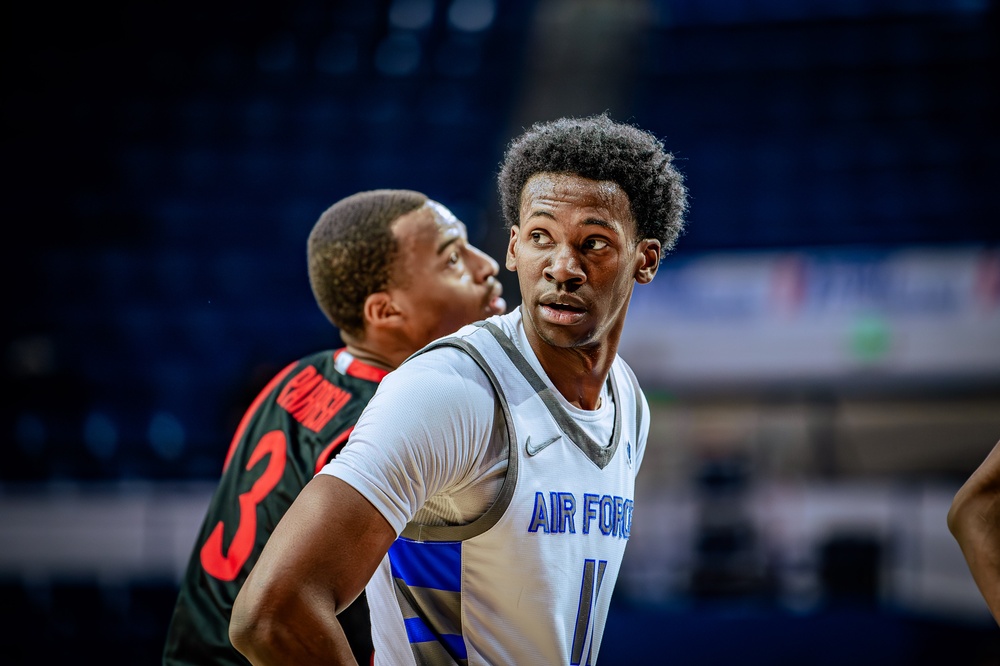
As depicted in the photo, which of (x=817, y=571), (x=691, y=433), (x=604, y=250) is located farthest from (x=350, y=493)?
(x=691, y=433)

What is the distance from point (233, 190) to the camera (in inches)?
402

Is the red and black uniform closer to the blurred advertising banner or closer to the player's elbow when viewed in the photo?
the player's elbow

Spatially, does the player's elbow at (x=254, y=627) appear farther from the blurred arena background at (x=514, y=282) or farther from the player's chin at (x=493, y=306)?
the blurred arena background at (x=514, y=282)

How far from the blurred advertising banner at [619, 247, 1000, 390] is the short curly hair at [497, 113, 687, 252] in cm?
614

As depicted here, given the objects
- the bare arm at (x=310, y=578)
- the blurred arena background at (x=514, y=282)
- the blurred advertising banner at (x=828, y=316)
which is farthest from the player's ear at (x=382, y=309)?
the blurred advertising banner at (x=828, y=316)

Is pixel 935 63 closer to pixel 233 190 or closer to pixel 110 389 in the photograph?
pixel 233 190

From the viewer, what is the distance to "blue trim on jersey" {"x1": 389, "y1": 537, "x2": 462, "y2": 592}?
2.04 metres

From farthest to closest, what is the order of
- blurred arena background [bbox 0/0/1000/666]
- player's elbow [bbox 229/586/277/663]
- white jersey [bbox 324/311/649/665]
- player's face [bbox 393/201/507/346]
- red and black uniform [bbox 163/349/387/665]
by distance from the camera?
blurred arena background [bbox 0/0/1000/666] → player's face [bbox 393/201/507/346] → red and black uniform [bbox 163/349/387/665] → white jersey [bbox 324/311/649/665] → player's elbow [bbox 229/586/277/663]

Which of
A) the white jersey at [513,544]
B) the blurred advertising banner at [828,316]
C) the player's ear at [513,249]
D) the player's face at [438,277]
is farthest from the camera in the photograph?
the blurred advertising banner at [828,316]

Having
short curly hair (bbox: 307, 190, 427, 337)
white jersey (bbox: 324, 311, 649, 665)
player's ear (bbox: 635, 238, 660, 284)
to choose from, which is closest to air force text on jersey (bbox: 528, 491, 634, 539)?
white jersey (bbox: 324, 311, 649, 665)

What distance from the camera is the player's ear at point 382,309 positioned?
113 inches

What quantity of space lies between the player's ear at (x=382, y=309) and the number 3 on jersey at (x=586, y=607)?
1012mm

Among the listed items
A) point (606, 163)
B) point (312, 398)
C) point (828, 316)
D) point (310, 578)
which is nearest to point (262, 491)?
point (312, 398)

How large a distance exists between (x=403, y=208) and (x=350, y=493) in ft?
4.47
